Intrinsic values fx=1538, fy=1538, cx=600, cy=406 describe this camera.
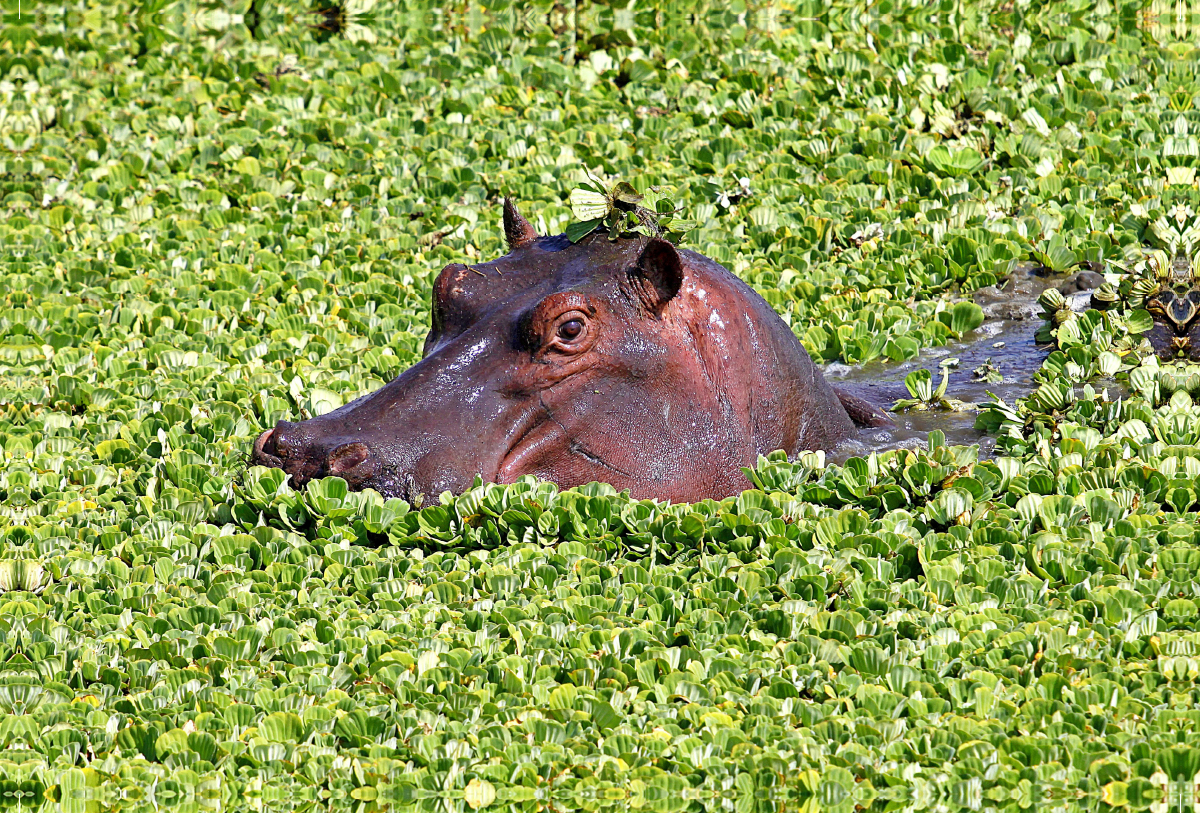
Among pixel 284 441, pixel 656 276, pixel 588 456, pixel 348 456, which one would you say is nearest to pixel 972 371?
pixel 656 276

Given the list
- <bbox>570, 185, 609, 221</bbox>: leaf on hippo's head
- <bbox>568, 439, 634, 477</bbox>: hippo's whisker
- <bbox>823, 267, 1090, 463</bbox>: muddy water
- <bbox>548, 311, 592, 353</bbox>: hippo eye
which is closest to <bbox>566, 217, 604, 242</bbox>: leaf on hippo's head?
<bbox>570, 185, 609, 221</bbox>: leaf on hippo's head

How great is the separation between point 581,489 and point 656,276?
76cm

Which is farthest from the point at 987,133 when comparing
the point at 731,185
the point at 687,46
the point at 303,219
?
the point at 303,219

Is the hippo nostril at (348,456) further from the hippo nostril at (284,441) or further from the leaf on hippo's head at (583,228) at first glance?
the leaf on hippo's head at (583,228)

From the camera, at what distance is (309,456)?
4.99 metres

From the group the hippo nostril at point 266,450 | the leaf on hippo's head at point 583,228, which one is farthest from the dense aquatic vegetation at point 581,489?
the leaf on hippo's head at point 583,228

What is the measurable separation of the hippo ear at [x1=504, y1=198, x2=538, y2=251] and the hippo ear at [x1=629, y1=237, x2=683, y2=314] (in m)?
0.69

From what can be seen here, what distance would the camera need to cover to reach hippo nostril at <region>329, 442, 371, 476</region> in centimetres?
489

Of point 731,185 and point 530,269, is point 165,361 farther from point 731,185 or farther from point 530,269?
point 731,185

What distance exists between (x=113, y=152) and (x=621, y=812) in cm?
764

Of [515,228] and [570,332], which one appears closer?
[570,332]

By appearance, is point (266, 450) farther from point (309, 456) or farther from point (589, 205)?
point (589, 205)

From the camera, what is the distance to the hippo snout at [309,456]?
4.90m

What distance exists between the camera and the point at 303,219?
9.02m
